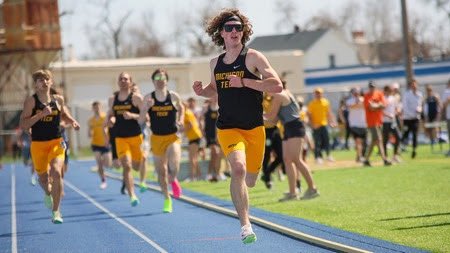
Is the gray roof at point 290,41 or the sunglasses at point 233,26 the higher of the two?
the gray roof at point 290,41

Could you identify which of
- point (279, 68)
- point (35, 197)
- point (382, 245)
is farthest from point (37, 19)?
point (382, 245)

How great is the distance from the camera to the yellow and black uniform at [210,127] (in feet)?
81.5

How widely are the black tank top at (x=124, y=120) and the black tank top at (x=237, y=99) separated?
21.9 ft

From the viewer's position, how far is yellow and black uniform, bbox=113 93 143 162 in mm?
17484

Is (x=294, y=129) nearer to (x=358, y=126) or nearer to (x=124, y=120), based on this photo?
(x=124, y=120)

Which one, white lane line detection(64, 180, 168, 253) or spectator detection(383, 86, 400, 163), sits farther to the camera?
spectator detection(383, 86, 400, 163)

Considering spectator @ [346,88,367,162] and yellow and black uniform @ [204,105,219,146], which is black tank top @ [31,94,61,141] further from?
spectator @ [346,88,367,162]

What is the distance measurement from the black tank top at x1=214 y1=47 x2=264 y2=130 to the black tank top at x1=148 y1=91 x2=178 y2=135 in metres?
5.83

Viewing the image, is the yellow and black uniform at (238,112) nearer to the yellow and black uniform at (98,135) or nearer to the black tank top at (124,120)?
the black tank top at (124,120)

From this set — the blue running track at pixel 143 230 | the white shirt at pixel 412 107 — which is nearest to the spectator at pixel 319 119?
the white shirt at pixel 412 107

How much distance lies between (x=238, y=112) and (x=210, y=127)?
14127mm

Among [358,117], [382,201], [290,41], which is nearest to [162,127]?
[382,201]

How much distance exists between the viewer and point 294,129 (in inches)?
664

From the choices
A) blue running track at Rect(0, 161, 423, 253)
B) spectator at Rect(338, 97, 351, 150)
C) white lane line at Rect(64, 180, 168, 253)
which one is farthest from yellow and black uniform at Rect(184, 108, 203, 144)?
spectator at Rect(338, 97, 351, 150)
